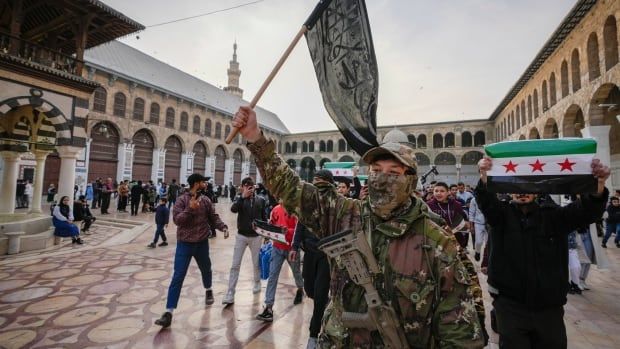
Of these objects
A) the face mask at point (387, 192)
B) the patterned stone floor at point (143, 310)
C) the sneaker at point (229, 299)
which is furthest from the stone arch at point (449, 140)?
the face mask at point (387, 192)

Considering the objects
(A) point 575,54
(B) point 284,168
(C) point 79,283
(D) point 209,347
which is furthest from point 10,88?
(A) point 575,54

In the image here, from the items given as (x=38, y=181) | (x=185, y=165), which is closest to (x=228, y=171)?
(x=185, y=165)

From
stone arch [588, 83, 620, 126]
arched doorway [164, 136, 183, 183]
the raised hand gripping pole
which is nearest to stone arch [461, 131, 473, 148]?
stone arch [588, 83, 620, 126]

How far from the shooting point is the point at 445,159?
116 ft

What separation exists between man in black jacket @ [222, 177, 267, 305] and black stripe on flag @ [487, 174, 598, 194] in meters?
3.31

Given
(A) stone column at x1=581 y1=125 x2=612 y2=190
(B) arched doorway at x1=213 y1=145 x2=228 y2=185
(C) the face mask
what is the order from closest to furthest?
1. (C) the face mask
2. (A) stone column at x1=581 y1=125 x2=612 y2=190
3. (B) arched doorway at x1=213 y1=145 x2=228 y2=185

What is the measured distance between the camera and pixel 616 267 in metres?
6.80

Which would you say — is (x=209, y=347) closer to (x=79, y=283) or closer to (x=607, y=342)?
(x=79, y=283)

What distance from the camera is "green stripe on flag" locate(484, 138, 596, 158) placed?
2.58 m

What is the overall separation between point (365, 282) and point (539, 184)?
2.31 m

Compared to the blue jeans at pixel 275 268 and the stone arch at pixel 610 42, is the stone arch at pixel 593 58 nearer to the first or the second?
the stone arch at pixel 610 42

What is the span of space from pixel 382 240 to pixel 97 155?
2439 centimetres

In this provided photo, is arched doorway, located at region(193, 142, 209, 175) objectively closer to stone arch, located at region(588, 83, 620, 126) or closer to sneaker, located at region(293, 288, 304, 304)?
sneaker, located at region(293, 288, 304, 304)

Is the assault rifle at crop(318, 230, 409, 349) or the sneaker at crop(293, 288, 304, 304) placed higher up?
the assault rifle at crop(318, 230, 409, 349)
